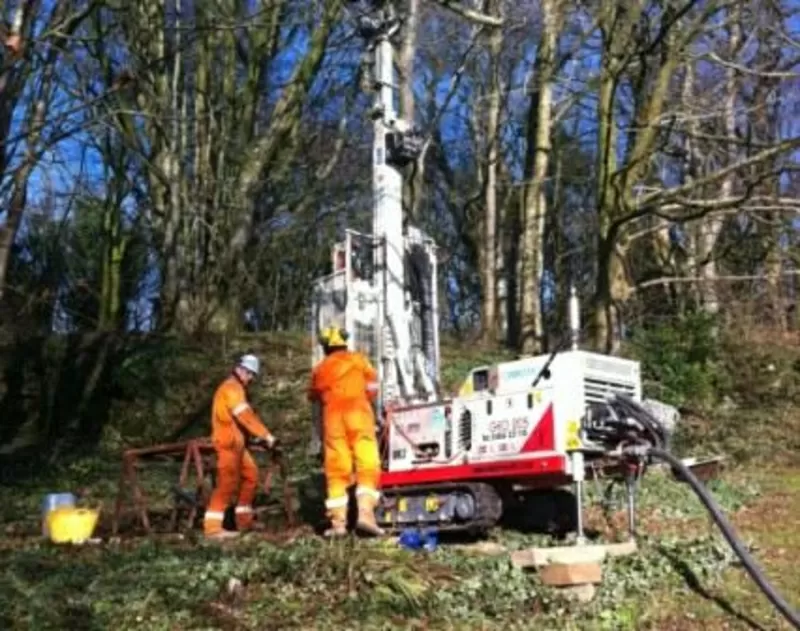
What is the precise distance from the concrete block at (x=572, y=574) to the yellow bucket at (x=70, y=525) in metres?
5.07

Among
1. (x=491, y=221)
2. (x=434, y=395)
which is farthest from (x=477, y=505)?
(x=491, y=221)

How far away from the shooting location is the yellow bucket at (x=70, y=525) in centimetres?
1184

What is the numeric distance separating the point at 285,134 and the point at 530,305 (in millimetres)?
6322

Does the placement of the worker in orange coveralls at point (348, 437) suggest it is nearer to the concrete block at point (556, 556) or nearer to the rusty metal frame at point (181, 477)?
the rusty metal frame at point (181, 477)

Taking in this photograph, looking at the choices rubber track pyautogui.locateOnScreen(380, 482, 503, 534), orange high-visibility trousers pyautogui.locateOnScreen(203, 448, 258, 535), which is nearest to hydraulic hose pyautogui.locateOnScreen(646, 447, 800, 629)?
rubber track pyautogui.locateOnScreen(380, 482, 503, 534)

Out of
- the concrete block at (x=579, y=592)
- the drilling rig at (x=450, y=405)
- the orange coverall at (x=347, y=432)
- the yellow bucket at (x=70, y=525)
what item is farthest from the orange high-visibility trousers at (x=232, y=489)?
the concrete block at (x=579, y=592)

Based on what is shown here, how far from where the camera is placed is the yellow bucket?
11836mm

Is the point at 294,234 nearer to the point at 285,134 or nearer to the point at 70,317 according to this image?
the point at 285,134

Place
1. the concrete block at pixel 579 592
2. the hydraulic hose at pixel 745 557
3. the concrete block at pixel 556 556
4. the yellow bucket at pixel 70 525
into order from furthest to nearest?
the yellow bucket at pixel 70 525 → the concrete block at pixel 556 556 → the concrete block at pixel 579 592 → the hydraulic hose at pixel 745 557

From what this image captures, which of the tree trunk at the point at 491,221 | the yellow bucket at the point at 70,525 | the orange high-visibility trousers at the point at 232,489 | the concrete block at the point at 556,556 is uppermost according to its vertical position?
the tree trunk at the point at 491,221

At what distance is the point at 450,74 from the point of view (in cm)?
3052

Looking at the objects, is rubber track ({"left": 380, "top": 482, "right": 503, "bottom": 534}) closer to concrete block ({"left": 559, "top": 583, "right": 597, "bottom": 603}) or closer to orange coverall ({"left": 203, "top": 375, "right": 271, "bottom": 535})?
orange coverall ({"left": 203, "top": 375, "right": 271, "bottom": 535})

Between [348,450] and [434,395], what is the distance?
2101 mm

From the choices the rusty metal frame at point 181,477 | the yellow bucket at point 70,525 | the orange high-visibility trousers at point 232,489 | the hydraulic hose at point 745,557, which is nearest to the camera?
the hydraulic hose at point 745,557
